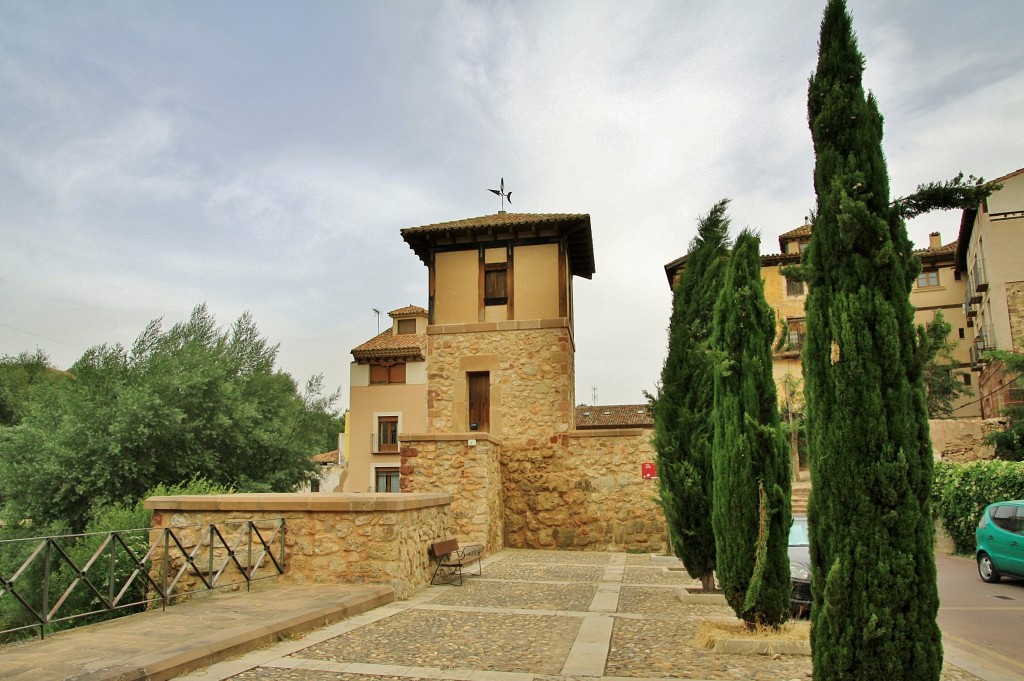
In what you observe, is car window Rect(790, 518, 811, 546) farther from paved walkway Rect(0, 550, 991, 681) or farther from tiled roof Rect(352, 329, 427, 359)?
tiled roof Rect(352, 329, 427, 359)

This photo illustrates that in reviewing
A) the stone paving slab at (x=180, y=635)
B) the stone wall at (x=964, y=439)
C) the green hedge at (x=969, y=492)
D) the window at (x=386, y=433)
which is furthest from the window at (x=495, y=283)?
the window at (x=386, y=433)

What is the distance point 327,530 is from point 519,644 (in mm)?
3151

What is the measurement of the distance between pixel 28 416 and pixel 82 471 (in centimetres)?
307

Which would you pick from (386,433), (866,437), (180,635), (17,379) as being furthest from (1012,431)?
(17,379)

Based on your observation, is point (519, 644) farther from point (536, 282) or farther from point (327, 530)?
point (536, 282)

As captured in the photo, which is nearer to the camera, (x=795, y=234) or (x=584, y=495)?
(x=584, y=495)

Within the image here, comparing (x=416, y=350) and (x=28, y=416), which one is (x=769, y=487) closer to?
(x=28, y=416)

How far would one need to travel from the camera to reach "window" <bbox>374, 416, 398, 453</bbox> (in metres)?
31.5

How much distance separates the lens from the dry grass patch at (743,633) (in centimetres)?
557

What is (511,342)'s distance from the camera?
50.4 ft

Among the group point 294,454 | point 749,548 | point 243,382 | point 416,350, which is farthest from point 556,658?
point 416,350

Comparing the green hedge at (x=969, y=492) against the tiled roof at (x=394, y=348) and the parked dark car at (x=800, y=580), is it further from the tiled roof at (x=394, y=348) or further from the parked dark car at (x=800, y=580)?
the tiled roof at (x=394, y=348)

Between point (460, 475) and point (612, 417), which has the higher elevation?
point (612, 417)

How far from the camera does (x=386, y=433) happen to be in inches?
1252
